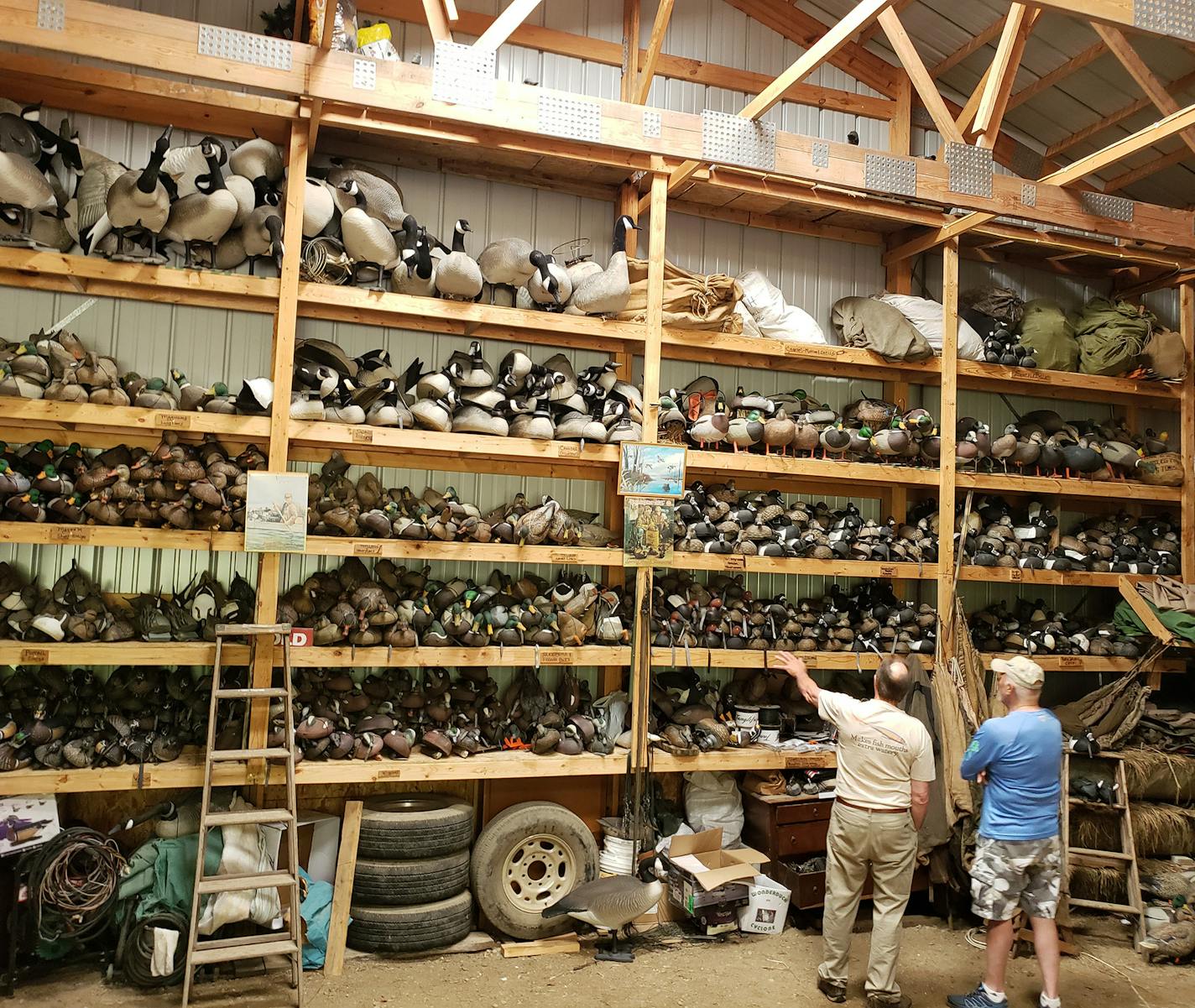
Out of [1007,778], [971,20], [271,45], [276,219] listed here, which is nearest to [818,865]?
[1007,778]

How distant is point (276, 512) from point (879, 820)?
3.11 meters

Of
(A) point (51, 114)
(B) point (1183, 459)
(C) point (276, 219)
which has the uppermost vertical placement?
(A) point (51, 114)

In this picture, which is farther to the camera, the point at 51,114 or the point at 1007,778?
the point at 51,114

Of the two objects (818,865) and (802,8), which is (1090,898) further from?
(802,8)

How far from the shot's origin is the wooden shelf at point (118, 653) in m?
3.97

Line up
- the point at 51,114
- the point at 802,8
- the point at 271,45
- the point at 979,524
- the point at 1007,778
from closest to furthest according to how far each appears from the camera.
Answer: the point at 1007,778, the point at 271,45, the point at 51,114, the point at 979,524, the point at 802,8

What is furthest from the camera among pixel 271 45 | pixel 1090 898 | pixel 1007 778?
pixel 1090 898

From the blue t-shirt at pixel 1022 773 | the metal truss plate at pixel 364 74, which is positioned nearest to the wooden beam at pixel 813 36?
the metal truss plate at pixel 364 74

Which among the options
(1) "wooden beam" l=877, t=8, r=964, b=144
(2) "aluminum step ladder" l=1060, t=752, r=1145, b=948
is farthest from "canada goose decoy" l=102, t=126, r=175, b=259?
(2) "aluminum step ladder" l=1060, t=752, r=1145, b=948

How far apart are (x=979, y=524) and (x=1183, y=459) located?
5.90 feet

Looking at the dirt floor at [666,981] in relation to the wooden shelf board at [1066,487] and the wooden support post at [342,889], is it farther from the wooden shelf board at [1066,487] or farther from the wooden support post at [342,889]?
the wooden shelf board at [1066,487]

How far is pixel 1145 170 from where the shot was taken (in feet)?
21.2

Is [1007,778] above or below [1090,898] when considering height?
above

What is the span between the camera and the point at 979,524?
18.9ft
